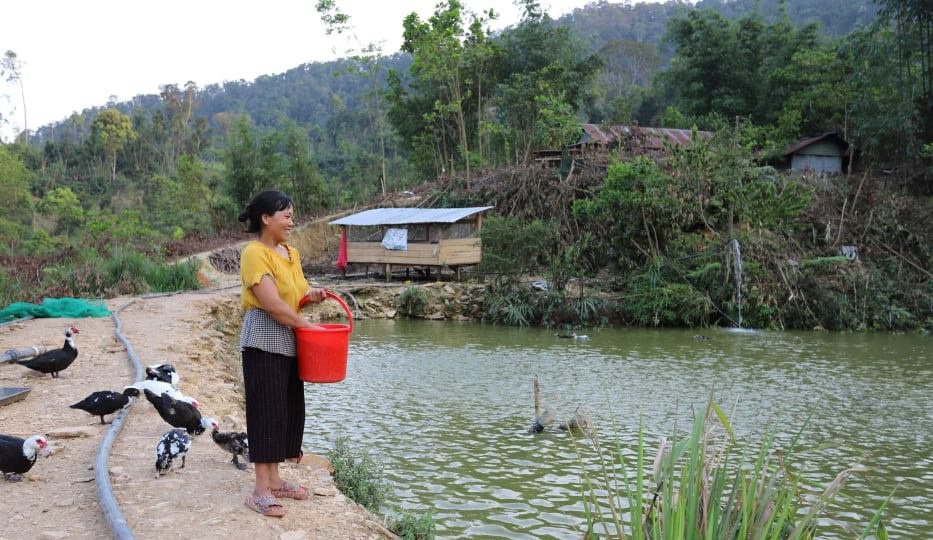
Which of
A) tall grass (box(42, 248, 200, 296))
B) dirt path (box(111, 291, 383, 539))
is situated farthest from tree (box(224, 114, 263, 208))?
dirt path (box(111, 291, 383, 539))

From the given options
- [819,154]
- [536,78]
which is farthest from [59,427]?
[819,154]

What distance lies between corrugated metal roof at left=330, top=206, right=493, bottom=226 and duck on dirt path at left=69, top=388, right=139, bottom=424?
1226cm

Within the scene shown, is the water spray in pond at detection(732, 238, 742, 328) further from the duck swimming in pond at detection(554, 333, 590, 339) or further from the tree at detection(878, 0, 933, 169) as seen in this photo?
the tree at detection(878, 0, 933, 169)

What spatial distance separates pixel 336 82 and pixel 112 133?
43497 mm

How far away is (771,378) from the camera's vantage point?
927 centimetres

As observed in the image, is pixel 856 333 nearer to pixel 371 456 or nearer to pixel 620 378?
pixel 620 378

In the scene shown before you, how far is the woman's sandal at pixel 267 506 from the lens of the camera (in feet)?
11.0

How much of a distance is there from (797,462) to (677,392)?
8.28ft

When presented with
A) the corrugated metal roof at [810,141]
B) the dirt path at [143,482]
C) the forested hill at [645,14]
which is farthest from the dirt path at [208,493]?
the forested hill at [645,14]

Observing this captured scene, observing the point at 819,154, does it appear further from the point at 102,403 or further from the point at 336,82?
the point at 336,82

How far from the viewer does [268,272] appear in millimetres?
3303

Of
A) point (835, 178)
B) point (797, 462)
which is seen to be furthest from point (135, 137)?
point (797, 462)

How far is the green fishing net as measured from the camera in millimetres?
9844

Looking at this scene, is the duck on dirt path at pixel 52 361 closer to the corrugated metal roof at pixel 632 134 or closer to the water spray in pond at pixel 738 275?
the water spray in pond at pixel 738 275
